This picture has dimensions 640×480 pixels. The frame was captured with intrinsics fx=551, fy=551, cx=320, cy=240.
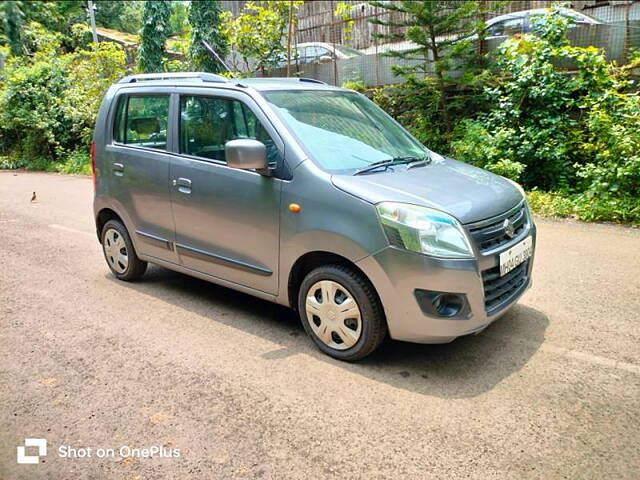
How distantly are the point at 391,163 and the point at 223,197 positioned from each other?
4.31ft

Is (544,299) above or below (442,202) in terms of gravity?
below

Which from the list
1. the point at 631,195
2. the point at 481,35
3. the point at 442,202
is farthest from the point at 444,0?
the point at 442,202

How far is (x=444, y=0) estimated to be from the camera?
9391 millimetres

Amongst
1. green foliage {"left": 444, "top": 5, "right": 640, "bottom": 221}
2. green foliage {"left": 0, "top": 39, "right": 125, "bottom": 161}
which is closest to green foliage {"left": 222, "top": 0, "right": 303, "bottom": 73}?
green foliage {"left": 0, "top": 39, "right": 125, "bottom": 161}

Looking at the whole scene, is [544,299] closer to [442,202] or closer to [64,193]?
[442,202]

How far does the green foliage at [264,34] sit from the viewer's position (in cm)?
1490

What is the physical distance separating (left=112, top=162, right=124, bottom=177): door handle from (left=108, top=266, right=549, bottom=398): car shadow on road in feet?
4.11

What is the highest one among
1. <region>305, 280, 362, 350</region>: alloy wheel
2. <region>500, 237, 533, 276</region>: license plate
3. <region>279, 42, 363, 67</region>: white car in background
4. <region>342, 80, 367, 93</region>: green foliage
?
<region>279, 42, 363, 67</region>: white car in background

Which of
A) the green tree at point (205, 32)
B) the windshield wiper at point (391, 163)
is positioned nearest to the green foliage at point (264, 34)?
the green tree at point (205, 32)

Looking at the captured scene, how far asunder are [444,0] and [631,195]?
4.53 m

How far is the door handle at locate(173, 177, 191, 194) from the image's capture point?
14.8ft

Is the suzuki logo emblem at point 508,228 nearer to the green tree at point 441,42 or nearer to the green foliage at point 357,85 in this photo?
the green tree at point 441,42

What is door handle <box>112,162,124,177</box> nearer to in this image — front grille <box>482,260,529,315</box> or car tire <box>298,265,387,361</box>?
car tire <box>298,265,387,361</box>

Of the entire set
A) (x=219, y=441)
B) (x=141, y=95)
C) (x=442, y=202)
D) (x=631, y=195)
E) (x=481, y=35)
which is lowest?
(x=219, y=441)
